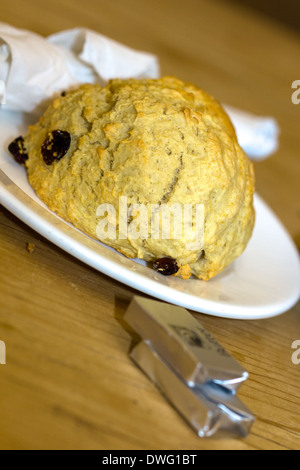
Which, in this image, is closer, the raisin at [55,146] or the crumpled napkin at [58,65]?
the raisin at [55,146]

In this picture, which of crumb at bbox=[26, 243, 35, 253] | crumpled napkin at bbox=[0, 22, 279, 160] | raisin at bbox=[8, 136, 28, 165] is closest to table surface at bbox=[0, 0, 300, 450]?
crumb at bbox=[26, 243, 35, 253]

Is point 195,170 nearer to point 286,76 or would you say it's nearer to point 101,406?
point 101,406

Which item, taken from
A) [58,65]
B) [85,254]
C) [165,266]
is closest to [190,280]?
[165,266]

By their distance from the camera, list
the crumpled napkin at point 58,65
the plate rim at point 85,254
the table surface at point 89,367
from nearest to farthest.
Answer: the table surface at point 89,367, the plate rim at point 85,254, the crumpled napkin at point 58,65

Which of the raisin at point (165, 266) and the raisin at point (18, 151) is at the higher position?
the raisin at point (165, 266)

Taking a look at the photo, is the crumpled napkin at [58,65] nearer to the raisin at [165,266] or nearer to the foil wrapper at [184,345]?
the raisin at [165,266]

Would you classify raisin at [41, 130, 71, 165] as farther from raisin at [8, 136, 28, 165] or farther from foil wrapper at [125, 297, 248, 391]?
foil wrapper at [125, 297, 248, 391]

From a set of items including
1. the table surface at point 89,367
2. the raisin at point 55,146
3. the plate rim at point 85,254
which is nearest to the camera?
the table surface at point 89,367

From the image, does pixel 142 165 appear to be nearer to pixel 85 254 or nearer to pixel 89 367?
pixel 85 254

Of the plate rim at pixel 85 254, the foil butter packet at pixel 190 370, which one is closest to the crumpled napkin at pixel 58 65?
the plate rim at pixel 85 254
